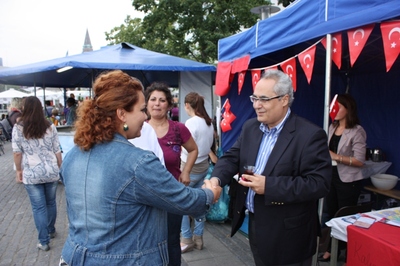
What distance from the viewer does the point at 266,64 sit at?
4.66 m

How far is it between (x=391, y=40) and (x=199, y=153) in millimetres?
2312

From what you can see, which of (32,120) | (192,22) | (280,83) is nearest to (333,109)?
(280,83)

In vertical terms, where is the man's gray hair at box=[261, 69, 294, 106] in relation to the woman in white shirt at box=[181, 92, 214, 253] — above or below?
above

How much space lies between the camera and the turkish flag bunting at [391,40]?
1.99m

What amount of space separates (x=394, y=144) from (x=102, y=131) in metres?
4.68

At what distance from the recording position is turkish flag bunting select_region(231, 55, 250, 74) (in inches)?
146

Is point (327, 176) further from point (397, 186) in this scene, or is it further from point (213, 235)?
point (397, 186)

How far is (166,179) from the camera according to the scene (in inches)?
52.8

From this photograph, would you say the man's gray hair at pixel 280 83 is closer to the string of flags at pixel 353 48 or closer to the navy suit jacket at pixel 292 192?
the navy suit jacket at pixel 292 192

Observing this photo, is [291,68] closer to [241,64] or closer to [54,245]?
[241,64]

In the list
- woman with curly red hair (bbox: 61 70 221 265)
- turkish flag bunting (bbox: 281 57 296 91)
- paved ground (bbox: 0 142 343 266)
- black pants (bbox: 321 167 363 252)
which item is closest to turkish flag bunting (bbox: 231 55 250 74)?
turkish flag bunting (bbox: 281 57 296 91)

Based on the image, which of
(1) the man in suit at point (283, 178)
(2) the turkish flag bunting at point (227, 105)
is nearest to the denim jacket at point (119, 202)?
(1) the man in suit at point (283, 178)

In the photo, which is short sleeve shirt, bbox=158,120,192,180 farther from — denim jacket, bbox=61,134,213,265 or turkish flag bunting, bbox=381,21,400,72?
turkish flag bunting, bbox=381,21,400,72

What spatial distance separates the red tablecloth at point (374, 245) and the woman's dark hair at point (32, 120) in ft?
11.4
